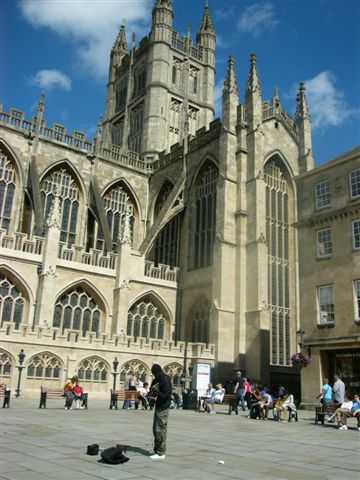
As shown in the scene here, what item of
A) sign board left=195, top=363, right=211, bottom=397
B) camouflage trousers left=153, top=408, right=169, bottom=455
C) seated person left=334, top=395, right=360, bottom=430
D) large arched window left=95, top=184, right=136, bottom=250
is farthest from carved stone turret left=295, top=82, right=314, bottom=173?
camouflage trousers left=153, top=408, right=169, bottom=455

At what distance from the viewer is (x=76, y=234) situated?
1325 inches

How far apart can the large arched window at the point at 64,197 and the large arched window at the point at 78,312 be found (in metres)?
5.22

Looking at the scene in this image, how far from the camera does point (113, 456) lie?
6926 millimetres

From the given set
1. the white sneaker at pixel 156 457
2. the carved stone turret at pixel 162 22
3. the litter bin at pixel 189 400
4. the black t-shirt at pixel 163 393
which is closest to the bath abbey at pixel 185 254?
the litter bin at pixel 189 400

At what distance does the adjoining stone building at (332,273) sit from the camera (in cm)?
2059

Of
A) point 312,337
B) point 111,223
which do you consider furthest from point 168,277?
point 312,337

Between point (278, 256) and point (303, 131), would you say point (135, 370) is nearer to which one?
point (278, 256)

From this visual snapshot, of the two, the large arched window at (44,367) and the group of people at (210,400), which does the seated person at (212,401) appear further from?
the large arched window at (44,367)

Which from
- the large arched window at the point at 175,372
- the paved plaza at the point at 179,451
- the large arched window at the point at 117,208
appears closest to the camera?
the paved plaza at the point at 179,451

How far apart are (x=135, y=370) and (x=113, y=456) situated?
1826 centimetres

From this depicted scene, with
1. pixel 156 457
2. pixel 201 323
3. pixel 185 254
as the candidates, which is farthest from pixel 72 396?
pixel 185 254

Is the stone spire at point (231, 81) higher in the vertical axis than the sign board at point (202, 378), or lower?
higher

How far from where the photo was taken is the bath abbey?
72.0ft

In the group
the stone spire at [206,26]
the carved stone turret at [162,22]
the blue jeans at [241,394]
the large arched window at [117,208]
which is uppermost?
the stone spire at [206,26]
